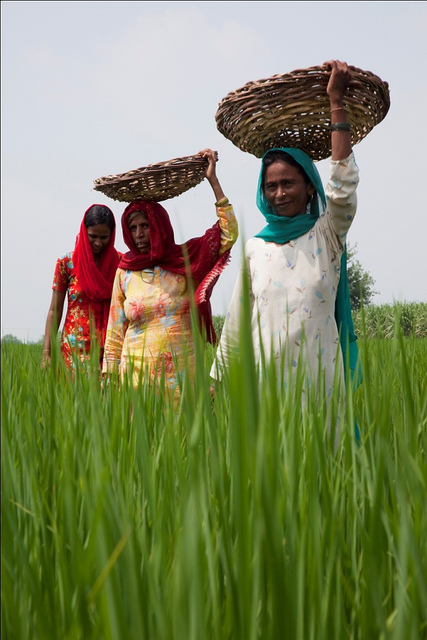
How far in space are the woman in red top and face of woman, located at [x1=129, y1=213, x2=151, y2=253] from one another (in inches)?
11.9

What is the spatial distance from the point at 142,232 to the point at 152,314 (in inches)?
13.9

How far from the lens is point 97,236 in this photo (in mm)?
2738

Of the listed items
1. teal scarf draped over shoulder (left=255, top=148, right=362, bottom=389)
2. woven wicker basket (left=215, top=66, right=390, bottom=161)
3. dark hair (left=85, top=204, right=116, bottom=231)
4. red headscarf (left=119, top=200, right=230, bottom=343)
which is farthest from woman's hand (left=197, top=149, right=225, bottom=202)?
dark hair (left=85, top=204, right=116, bottom=231)

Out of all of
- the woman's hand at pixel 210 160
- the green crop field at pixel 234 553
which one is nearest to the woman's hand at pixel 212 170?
the woman's hand at pixel 210 160

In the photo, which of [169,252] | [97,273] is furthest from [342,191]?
[97,273]

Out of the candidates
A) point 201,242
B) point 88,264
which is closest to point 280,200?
point 201,242

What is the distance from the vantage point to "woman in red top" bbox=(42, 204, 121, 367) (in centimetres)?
268

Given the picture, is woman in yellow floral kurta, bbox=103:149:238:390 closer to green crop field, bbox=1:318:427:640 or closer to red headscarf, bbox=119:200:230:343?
red headscarf, bbox=119:200:230:343

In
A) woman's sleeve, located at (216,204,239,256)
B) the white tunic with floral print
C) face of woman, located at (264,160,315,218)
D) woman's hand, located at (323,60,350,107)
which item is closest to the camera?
woman's hand, located at (323,60,350,107)

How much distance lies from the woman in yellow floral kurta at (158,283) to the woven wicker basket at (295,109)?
0.44 meters

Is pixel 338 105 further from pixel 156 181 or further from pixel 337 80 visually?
pixel 156 181

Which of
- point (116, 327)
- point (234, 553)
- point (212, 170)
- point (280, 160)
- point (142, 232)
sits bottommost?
point (234, 553)

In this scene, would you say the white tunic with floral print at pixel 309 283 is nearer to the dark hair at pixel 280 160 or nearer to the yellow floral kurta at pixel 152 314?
the dark hair at pixel 280 160

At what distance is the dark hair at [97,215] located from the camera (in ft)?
8.83
